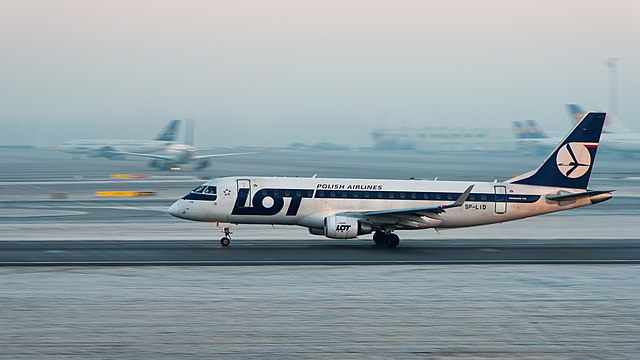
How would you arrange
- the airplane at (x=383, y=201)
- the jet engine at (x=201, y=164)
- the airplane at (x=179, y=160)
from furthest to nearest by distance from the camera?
the jet engine at (x=201, y=164)
the airplane at (x=179, y=160)
the airplane at (x=383, y=201)

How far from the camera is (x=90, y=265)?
31750 mm

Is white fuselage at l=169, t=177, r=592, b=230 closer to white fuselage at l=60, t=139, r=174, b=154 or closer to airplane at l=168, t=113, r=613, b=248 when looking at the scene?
airplane at l=168, t=113, r=613, b=248

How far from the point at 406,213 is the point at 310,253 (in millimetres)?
4956

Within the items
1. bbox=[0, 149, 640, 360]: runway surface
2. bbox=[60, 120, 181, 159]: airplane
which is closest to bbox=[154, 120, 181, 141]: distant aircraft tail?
bbox=[60, 120, 181, 159]: airplane

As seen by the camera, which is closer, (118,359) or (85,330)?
(118,359)

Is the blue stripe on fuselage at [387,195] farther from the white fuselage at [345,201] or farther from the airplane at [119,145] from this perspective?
the airplane at [119,145]

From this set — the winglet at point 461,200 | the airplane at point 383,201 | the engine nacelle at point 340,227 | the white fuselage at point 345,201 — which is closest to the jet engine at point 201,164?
the airplane at point 383,201

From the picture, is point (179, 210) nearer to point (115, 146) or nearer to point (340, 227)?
point (340, 227)

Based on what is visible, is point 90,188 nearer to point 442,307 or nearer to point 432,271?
point 432,271

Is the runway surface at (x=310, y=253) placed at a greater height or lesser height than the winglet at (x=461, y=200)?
lesser

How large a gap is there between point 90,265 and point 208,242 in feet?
31.6

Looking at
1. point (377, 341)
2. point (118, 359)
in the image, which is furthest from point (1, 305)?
point (377, 341)

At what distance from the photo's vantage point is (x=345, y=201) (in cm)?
3984

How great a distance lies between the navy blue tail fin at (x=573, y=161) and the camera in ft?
139
